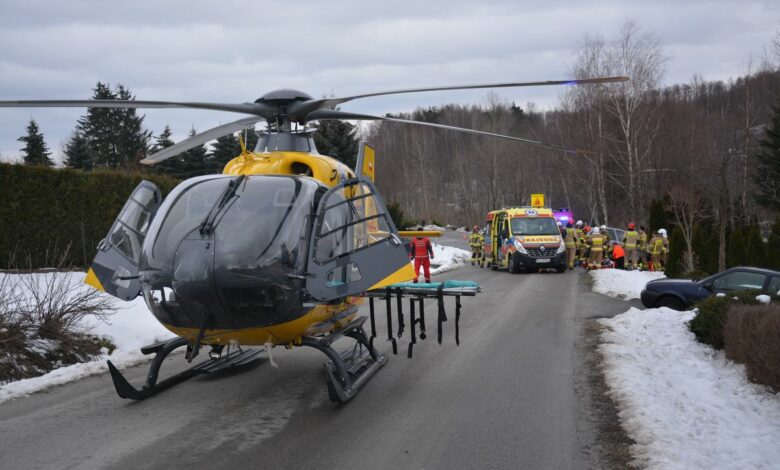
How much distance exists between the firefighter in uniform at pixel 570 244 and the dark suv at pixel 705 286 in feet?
41.1

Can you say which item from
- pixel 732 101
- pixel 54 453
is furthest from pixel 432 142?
pixel 54 453

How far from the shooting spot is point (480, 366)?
8.92 meters

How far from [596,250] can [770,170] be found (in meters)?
22.8

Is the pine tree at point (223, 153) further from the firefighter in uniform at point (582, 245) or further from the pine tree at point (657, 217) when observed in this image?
the pine tree at point (657, 217)

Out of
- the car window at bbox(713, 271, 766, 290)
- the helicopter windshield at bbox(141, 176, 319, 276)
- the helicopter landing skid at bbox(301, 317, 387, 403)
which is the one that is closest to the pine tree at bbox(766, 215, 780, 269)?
the car window at bbox(713, 271, 766, 290)

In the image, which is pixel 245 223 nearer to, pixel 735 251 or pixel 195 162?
pixel 735 251

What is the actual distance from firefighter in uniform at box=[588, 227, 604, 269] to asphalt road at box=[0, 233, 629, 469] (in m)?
16.8

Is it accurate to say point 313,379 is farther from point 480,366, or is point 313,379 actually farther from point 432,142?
point 432,142

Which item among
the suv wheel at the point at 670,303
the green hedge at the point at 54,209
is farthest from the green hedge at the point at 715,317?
the green hedge at the point at 54,209

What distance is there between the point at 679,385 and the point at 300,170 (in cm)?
505

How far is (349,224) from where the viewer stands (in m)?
6.44

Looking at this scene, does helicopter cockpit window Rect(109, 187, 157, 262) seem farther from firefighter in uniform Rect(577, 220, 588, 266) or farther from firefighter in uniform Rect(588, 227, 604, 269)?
firefighter in uniform Rect(577, 220, 588, 266)

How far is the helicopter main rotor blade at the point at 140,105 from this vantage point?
6.51m

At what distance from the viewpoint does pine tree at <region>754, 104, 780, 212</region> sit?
132 ft
